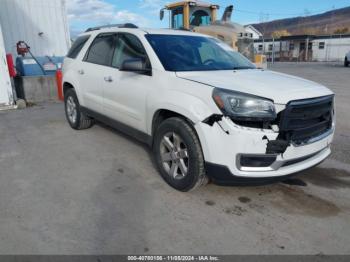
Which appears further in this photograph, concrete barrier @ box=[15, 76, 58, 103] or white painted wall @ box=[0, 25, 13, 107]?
concrete barrier @ box=[15, 76, 58, 103]

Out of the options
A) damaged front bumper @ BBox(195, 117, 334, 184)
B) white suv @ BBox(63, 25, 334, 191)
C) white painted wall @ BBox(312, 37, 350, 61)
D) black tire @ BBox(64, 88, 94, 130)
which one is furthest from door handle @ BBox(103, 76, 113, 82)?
white painted wall @ BBox(312, 37, 350, 61)

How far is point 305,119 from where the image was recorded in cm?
299

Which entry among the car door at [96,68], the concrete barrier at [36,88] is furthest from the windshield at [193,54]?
the concrete barrier at [36,88]

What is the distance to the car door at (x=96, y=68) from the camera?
4684 millimetres

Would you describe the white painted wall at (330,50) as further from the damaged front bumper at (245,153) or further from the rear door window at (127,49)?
the damaged front bumper at (245,153)

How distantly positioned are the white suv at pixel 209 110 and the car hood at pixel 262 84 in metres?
0.01

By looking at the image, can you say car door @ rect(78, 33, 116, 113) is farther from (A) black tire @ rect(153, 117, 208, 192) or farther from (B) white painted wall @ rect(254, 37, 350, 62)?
(B) white painted wall @ rect(254, 37, 350, 62)


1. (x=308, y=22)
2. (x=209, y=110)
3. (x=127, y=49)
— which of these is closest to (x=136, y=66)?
(x=127, y=49)

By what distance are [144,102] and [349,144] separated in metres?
3.62

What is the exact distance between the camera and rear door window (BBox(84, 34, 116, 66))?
15.2ft

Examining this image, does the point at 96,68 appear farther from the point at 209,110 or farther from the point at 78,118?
the point at 209,110

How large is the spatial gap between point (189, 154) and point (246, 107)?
767 millimetres

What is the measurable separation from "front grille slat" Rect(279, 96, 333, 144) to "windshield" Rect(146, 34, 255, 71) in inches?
49.6

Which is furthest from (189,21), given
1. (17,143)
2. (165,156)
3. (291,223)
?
(291,223)
